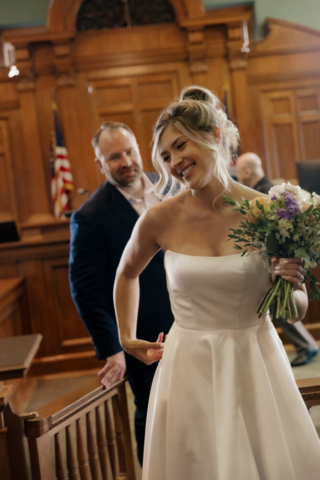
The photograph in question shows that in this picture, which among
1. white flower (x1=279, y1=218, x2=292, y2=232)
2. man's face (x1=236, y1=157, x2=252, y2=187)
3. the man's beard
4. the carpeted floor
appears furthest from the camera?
man's face (x1=236, y1=157, x2=252, y2=187)

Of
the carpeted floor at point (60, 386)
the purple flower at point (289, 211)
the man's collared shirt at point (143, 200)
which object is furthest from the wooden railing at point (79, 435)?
the carpeted floor at point (60, 386)

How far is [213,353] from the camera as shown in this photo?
1.59 metres

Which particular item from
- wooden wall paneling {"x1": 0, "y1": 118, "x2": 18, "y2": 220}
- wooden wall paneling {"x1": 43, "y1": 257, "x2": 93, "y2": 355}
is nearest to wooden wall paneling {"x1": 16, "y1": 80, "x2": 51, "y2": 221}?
wooden wall paneling {"x1": 0, "y1": 118, "x2": 18, "y2": 220}

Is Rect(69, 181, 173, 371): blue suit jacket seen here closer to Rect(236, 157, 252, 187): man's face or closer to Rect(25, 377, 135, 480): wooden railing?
Rect(25, 377, 135, 480): wooden railing

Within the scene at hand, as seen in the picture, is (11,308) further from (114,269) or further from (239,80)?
(239,80)

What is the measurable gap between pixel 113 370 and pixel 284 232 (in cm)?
125

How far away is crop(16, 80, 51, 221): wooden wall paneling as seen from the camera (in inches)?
236

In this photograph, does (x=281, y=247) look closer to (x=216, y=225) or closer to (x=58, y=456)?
(x=216, y=225)

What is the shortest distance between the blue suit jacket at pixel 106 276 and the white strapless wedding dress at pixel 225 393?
2.48 ft

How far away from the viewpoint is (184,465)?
155 centimetres

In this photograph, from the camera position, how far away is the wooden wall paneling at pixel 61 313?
17.0ft

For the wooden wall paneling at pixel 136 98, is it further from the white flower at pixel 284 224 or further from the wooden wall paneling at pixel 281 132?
the white flower at pixel 284 224

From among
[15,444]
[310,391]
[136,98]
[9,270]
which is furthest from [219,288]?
[136,98]

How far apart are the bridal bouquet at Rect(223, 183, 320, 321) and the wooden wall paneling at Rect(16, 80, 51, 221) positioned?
4.94 meters
